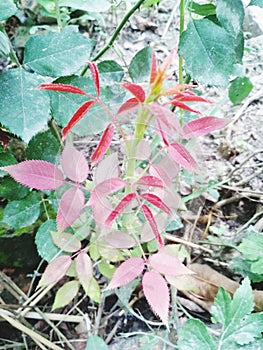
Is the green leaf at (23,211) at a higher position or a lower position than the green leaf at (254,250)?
higher

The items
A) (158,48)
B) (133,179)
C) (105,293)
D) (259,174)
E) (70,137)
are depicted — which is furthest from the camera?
(158,48)

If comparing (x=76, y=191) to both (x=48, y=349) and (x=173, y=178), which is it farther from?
(x=48, y=349)

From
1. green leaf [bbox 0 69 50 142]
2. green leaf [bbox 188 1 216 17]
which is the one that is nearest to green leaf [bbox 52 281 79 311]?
green leaf [bbox 0 69 50 142]

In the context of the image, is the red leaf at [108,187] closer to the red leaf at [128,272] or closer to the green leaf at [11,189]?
the red leaf at [128,272]

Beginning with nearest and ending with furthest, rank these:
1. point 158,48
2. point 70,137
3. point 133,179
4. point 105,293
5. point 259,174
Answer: point 133,179 → point 70,137 → point 105,293 → point 259,174 → point 158,48

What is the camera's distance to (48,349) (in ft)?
3.00

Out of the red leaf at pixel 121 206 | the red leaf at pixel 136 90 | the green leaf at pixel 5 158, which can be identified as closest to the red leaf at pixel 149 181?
the red leaf at pixel 121 206

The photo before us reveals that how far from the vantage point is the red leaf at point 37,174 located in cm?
59

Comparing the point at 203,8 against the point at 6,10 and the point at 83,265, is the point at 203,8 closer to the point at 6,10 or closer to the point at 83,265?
the point at 6,10

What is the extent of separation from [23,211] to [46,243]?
0.09m

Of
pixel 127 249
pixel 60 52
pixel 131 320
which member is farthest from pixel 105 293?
pixel 60 52

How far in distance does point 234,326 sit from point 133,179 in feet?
1.16

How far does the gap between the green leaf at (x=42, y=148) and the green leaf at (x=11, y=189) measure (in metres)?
0.07

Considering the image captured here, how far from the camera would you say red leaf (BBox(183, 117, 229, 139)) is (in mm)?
556
